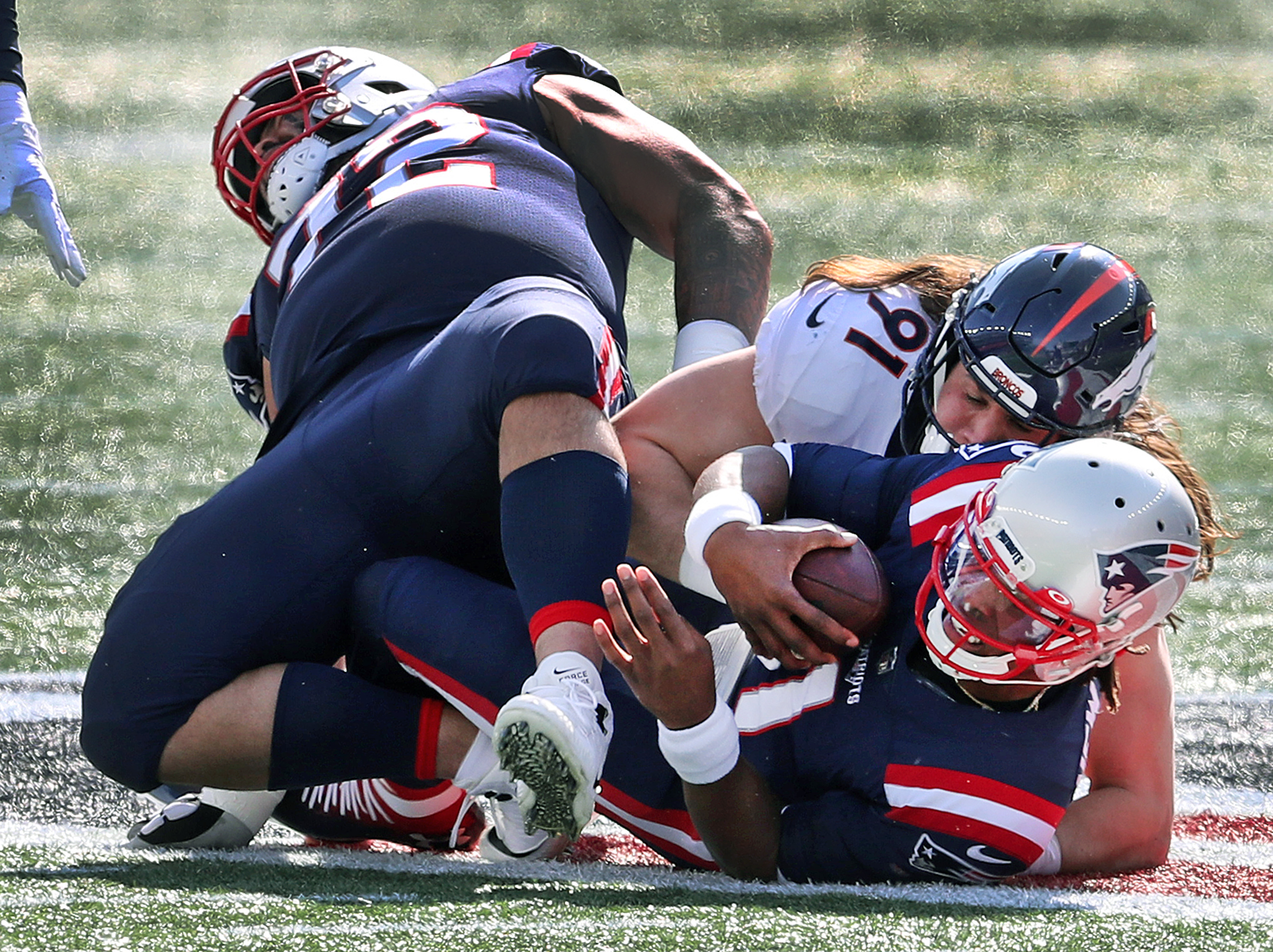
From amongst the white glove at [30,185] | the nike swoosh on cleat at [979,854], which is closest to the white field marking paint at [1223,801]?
the nike swoosh on cleat at [979,854]

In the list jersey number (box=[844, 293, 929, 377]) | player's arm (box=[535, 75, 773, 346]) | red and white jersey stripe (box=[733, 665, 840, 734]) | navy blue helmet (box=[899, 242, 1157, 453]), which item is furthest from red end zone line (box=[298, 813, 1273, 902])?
player's arm (box=[535, 75, 773, 346])

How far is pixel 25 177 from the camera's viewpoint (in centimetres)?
363

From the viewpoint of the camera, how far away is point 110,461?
14.5 ft

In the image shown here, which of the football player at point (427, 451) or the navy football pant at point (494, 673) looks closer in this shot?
the football player at point (427, 451)

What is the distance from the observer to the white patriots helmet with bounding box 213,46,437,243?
324cm

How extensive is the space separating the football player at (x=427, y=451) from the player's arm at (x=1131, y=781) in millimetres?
703

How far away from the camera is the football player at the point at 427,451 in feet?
6.81

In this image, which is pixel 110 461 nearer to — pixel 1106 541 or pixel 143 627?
pixel 143 627

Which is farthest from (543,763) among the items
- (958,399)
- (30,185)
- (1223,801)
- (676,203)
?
(30,185)

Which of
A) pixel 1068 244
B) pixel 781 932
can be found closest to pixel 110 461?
pixel 1068 244

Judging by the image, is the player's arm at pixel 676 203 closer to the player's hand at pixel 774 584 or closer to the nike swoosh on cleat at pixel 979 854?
the player's hand at pixel 774 584

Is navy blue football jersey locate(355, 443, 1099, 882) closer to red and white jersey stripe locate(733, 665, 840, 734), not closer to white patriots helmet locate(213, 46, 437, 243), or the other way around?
red and white jersey stripe locate(733, 665, 840, 734)

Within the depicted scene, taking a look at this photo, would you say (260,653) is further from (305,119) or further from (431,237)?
(305,119)

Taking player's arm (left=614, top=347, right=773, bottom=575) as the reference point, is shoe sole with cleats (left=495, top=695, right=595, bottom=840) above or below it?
below
